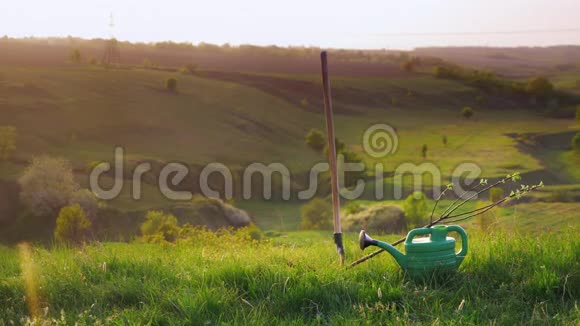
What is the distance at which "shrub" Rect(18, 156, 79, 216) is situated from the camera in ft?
186

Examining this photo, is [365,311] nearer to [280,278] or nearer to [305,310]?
[305,310]

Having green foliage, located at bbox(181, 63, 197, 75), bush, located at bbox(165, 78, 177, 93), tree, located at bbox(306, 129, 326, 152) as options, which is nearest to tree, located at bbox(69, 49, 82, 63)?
bush, located at bbox(165, 78, 177, 93)

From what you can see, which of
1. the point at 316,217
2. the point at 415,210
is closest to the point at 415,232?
the point at 415,210

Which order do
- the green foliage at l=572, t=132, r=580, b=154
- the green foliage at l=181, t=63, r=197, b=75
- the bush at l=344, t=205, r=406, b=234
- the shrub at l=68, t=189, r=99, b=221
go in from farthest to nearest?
the green foliage at l=181, t=63, r=197, b=75 → the green foliage at l=572, t=132, r=580, b=154 → the shrub at l=68, t=189, r=99, b=221 → the bush at l=344, t=205, r=406, b=234

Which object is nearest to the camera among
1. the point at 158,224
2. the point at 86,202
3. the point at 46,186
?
the point at 158,224

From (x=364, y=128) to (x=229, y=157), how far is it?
21.8m

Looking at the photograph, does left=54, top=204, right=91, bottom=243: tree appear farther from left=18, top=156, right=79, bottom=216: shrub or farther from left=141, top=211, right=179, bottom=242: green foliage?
left=141, top=211, right=179, bottom=242: green foliage

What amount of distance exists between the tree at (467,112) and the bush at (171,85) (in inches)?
1659

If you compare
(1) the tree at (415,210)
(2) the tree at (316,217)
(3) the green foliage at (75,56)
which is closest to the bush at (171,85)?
(3) the green foliage at (75,56)

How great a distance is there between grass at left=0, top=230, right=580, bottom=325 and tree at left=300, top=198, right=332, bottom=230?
57818mm

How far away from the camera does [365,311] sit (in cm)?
386

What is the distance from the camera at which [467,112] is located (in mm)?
90000

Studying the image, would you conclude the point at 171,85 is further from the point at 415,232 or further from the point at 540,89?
the point at 415,232

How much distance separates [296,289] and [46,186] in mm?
58902
